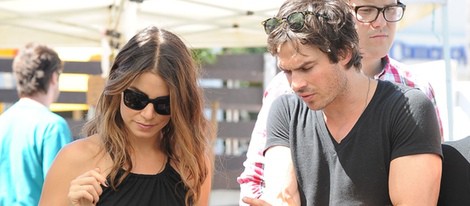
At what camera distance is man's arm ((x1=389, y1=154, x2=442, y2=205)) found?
1.99 meters

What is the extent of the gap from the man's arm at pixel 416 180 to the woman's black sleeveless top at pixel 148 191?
2.26 feet

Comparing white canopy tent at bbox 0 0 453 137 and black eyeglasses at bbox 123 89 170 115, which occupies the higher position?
white canopy tent at bbox 0 0 453 137

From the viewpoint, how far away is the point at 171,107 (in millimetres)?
2385

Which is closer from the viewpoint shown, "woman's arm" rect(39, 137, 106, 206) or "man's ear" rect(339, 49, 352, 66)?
"man's ear" rect(339, 49, 352, 66)

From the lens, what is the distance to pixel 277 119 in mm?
2256

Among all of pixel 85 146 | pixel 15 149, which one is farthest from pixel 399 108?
pixel 15 149

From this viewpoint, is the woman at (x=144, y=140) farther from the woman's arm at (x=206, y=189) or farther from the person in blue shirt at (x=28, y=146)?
the person in blue shirt at (x=28, y=146)

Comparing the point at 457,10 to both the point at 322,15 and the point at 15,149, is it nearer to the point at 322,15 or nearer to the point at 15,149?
the point at 15,149

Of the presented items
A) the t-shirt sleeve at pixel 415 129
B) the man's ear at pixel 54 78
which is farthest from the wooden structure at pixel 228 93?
the t-shirt sleeve at pixel 415 129

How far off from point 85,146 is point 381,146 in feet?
2.84

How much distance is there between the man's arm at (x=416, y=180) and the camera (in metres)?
1.99

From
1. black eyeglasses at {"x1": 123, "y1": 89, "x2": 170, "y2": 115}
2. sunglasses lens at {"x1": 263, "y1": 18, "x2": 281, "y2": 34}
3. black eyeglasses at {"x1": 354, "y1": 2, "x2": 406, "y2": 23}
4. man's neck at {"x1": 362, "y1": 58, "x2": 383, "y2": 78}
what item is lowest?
black eyeglasses at {"x1": 123, "y1": 89, "x2": 170, "y2": 115}

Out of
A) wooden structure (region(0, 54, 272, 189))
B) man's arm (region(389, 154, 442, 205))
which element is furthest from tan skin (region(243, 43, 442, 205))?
wooden structure (region(0, 54, 272, 189))

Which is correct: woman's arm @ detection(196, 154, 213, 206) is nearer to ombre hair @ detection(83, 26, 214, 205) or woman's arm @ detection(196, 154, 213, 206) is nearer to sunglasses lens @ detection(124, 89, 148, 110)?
ombre hair @ detection(83, 26, 214, 205)
